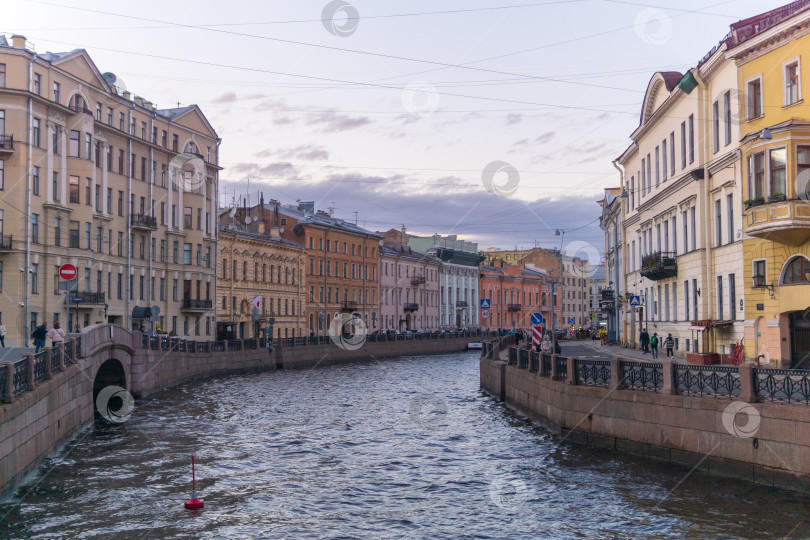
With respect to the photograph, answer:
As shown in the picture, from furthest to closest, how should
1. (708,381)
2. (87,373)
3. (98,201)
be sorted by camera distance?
(98,201)
(87,373)
(708,381)

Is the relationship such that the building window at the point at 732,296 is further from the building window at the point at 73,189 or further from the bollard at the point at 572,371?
the building window at the point at 73,189

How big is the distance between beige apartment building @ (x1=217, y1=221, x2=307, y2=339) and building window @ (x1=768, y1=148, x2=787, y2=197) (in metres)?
40.0

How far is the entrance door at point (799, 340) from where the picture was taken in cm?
2562

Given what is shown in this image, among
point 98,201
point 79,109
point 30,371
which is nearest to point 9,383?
point 30,371

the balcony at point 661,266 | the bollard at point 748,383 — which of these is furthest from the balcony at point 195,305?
the bollard at point 748,383

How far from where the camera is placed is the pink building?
3669 inches

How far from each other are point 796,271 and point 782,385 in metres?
11.4

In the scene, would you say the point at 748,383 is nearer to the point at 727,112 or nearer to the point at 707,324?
the point at 707,324

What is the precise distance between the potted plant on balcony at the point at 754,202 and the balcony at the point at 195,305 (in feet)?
131

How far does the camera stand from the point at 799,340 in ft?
84.7

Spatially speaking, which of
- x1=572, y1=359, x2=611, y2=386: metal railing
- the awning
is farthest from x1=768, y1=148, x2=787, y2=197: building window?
x1=572, y1=359, x2=611, y2=386: metal railing

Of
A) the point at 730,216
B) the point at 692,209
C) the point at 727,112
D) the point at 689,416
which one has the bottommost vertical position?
the point at 689,416

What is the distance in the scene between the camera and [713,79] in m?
31.1

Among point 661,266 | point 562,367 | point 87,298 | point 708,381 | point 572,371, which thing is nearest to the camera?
point 708,381
